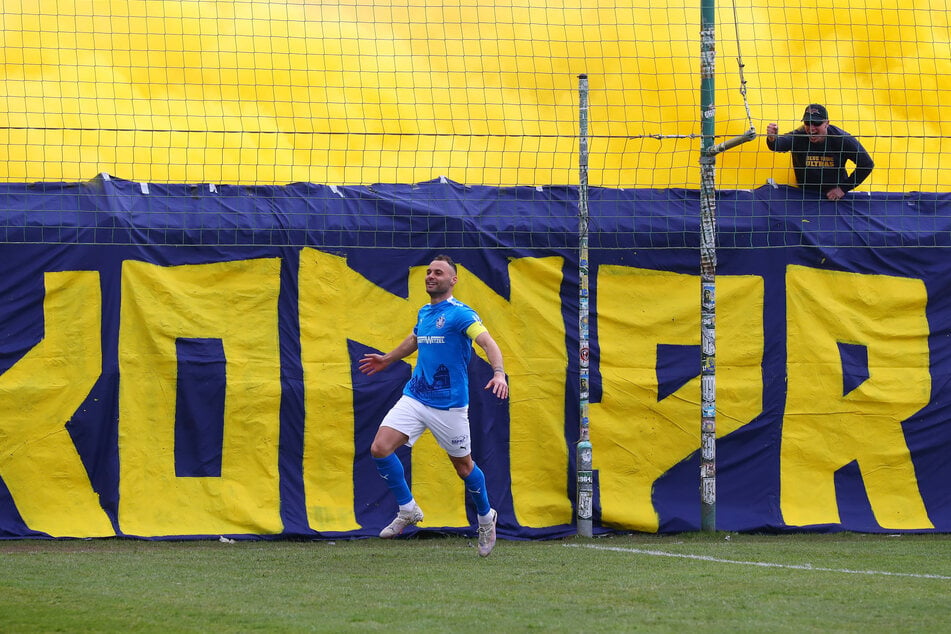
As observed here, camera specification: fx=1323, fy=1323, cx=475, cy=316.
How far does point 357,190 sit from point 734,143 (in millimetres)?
3152

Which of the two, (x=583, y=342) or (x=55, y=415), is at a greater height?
(x=583, y=342)

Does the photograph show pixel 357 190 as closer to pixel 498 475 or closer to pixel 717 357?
pixel 498 475

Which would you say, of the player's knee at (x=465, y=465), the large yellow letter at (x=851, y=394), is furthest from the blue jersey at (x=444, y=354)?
the large yellow letter at (x=851, y=394)

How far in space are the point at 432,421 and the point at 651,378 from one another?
286 centimetres

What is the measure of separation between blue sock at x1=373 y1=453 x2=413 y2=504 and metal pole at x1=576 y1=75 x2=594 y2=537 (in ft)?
6.88

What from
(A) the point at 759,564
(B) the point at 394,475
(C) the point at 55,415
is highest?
(C) the point at 55,415

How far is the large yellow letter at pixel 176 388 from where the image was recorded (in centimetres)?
1050

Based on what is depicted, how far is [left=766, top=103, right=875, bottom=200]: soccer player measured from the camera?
1157 centimetres

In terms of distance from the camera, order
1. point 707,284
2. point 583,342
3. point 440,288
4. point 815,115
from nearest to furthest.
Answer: point 440,288 < point 583,342 < point 707,284 < point 815,115

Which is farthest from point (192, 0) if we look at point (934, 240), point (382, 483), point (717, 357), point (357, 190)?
point (934, 240)

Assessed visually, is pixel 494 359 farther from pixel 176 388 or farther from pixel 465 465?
pixel 176 388

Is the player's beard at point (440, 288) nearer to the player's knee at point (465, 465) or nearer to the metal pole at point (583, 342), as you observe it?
the player's knee at point (465, 465)

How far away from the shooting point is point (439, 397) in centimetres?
895

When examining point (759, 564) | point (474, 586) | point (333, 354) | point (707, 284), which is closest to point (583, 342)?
point (707, 284)
